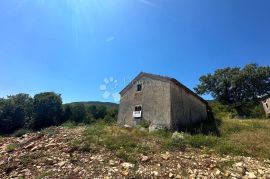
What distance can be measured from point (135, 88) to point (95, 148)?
34.9 ft

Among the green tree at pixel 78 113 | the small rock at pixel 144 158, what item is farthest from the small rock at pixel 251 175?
the green tree at pixel 78 113

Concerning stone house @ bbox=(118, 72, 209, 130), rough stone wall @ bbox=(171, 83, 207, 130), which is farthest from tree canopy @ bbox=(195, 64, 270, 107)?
stone house @ bbox=(118, 72, 209, 130)

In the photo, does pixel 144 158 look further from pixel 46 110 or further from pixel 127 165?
pixel 46 110

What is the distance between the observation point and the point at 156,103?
1809 cm

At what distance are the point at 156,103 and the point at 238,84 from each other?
2313 centimetres

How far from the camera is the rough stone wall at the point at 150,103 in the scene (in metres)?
17.4

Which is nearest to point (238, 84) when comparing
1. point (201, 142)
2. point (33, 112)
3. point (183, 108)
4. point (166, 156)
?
point (183, 108)

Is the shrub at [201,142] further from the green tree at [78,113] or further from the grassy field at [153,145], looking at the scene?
the green tree at [78,113]

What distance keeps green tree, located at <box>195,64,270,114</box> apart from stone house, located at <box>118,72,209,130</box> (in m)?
17.6

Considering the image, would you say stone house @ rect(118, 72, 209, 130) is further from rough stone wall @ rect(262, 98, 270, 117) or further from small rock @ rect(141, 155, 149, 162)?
rough stone wall @ rect(262, 98, 270, 117)

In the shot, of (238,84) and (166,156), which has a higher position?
(238,84)

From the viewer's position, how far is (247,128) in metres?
17.4

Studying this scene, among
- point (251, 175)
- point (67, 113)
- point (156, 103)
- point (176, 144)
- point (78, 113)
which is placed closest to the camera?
point (251, 175)

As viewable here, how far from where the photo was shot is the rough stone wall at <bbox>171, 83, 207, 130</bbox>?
17922 millimetres
